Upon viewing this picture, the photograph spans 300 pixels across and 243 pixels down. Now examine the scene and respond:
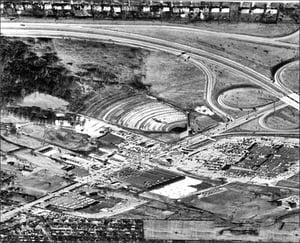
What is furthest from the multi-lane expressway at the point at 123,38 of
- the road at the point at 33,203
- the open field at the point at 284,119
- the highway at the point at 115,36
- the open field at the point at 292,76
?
the road at the point at 33,203

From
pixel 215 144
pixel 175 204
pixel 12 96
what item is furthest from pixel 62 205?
pixel 215 144

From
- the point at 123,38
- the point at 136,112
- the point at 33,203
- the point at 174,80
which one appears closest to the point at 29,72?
the point at 123,38

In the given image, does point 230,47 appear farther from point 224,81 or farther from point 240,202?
point 240,202

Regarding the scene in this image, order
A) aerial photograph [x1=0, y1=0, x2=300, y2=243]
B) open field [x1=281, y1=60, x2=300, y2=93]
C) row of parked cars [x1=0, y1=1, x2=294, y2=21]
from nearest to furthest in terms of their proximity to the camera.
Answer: row of parked cars [x1=0, y1=1, x2=294, y2=21] < aerial photograph [x1=0, y1=0, x2=300, y2=243] < open field [x1=281, y1=60, x2=300, y2=93]

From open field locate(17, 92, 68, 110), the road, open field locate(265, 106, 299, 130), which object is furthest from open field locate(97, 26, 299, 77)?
the road

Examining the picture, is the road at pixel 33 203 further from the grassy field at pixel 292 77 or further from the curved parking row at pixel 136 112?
the grassy field at pixel 292 77

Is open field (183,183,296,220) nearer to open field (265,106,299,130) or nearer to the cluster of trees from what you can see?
open field (265,106,299,130)
